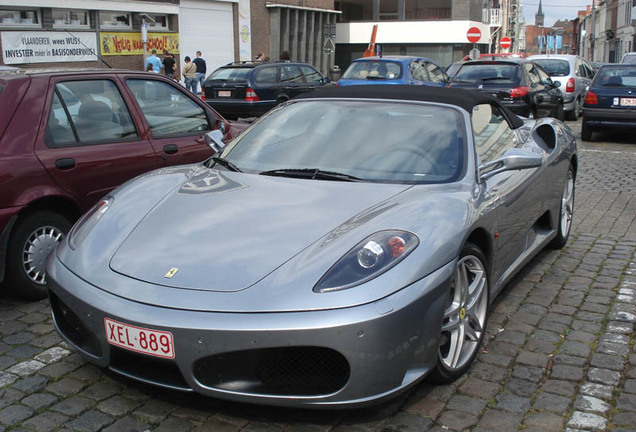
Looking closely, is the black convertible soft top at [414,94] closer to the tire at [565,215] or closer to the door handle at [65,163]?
the tire at [565,215]

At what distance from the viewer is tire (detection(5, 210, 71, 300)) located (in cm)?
462

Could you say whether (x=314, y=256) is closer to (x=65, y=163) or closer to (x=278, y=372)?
(x=278, y=372)

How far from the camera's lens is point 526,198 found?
15.0 feet

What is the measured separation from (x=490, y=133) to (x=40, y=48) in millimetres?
21858

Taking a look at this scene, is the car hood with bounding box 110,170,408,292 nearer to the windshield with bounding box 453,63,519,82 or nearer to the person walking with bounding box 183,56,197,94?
the windshield with bounding box 453,63,519,82

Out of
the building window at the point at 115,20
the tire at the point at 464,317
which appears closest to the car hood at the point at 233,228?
the tire at the point at 464,317

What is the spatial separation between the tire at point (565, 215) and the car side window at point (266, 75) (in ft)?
39.8

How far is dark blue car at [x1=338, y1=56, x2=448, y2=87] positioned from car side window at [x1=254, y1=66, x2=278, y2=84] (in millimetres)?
2041

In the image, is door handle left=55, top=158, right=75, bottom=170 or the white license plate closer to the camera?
the white license plate

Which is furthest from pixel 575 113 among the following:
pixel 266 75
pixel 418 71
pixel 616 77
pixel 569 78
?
pixel 266 75

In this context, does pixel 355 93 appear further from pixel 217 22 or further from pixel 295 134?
pixel 217 22

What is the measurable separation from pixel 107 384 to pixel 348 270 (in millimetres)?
1392

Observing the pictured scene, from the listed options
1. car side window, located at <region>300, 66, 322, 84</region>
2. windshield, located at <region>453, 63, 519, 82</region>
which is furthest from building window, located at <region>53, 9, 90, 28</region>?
windshield, located at <region>453, 63, 519, 82</region>

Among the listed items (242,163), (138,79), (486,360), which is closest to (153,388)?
(242,163)
